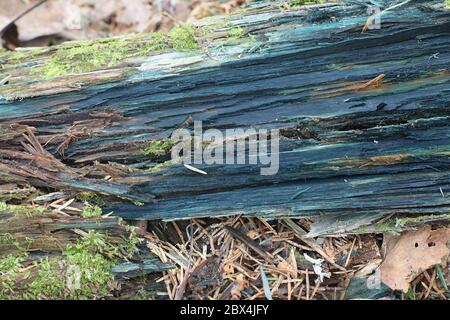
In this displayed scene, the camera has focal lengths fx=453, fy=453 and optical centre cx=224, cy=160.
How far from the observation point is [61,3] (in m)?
4.31

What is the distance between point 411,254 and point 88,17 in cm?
350

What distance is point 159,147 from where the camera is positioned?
7.86ft

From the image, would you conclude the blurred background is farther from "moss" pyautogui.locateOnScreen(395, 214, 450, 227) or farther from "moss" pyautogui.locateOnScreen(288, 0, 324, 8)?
"moss" pyautogui.locateOnScreen(395, 214, 450, 227)

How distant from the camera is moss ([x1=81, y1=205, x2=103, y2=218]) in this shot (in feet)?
7.61

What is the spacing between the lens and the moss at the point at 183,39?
256cm

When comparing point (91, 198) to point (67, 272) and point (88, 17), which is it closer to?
point (67, 272)

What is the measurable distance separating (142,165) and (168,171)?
164 millimetres

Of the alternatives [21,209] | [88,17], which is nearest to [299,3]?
[21,209]

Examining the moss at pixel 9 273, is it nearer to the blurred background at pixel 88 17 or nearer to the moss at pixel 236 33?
the moss at pixel 236 33

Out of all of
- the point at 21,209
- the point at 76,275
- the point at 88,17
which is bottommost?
the point at 76,275

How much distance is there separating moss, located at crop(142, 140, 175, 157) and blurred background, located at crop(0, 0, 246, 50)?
6.35 ft

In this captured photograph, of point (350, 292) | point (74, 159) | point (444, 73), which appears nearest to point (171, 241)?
point (74, 159)

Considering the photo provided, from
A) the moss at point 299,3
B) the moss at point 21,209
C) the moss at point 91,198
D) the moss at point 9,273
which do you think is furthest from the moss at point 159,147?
the moss at point 299,3
